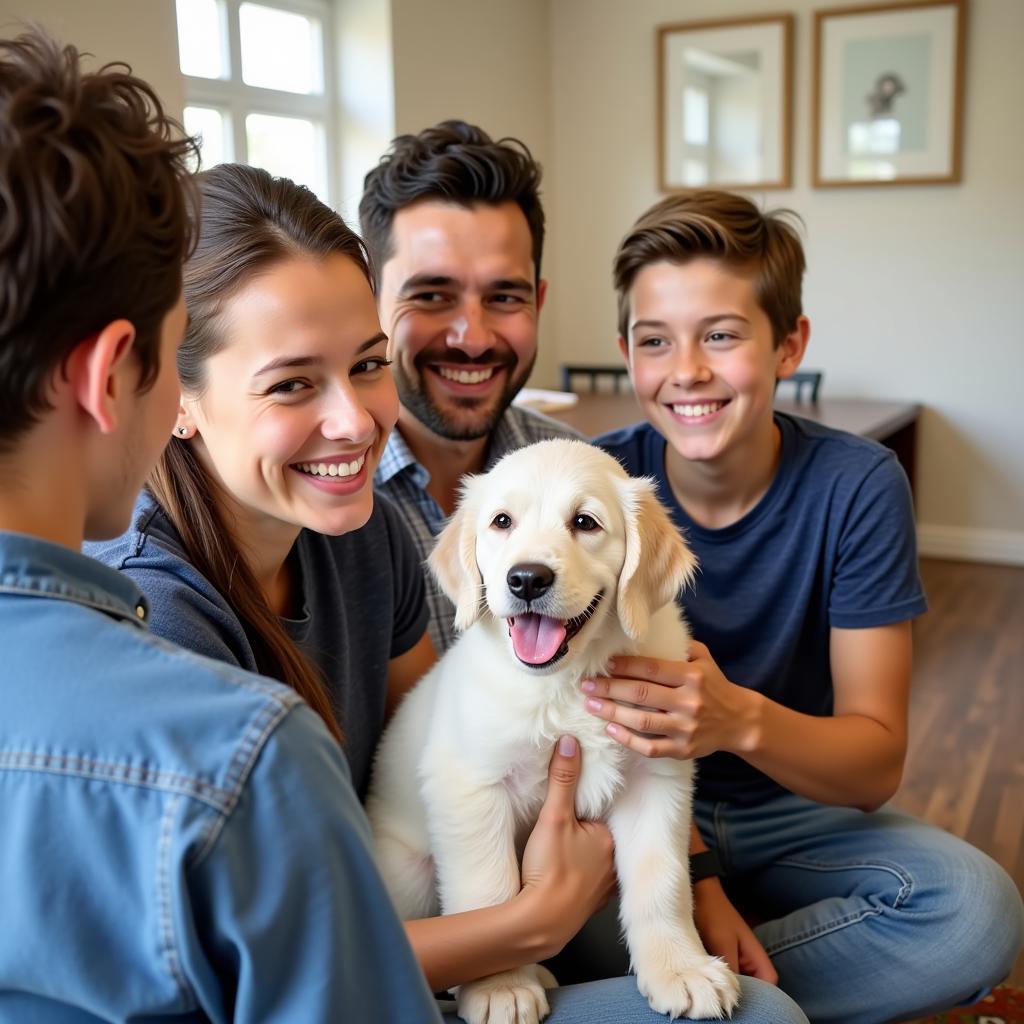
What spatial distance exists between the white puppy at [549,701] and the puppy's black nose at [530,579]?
0.07 feet

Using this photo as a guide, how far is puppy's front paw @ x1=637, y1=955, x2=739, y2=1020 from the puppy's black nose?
0.48m

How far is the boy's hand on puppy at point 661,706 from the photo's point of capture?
53.9 inches

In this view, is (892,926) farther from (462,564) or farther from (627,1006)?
(462,564)

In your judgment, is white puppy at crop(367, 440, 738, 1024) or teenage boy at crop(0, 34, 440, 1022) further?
white puppy at crop(367, 440, 738, 1024)

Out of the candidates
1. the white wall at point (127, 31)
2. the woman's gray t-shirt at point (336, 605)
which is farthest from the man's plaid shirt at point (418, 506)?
the white wall at point (127, 31)

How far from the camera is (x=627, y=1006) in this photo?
4.17 ft

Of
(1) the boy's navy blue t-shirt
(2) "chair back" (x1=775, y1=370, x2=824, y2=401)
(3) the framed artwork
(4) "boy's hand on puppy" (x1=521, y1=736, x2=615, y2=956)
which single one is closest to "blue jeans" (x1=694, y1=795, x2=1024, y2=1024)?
(1) the boy's navy blue t-shirt

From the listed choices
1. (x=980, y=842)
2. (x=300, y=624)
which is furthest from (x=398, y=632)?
(x=980, y=842)

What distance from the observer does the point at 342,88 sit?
4.66 metres

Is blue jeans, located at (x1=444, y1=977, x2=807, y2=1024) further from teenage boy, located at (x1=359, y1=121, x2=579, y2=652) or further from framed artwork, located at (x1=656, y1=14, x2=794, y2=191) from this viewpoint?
framed artwork, located at (x1=656, y1=14, x2=794, y2=191)

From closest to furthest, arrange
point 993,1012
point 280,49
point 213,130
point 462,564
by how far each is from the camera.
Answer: point 462,564 → point 993,1012 → point 213,130 → point 280,49

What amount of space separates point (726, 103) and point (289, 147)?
2.21 m

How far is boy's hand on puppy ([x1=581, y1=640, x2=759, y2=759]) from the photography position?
1.37 meters

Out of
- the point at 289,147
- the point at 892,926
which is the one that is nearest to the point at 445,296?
the point at 892,926
